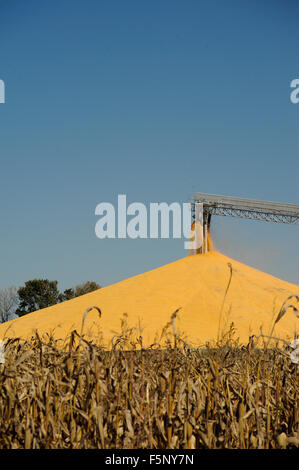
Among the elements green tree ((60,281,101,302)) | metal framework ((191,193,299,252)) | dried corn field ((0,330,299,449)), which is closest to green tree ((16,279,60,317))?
green tree ((60,281,101,302))

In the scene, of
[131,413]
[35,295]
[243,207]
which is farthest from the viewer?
[35,295]

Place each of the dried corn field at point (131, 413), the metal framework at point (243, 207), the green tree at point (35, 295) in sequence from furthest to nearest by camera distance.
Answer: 1. the green tree at point (35, 295)
2. the metal framework at point (243, 207)
3. the dried corn field at point (131, 413)

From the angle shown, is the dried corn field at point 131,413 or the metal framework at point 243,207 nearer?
the dried corn field at point 131,413

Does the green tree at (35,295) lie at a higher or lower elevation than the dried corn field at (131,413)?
higher

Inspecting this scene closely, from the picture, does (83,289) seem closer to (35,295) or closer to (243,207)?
(35,295)

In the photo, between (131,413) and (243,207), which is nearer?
(131,413)

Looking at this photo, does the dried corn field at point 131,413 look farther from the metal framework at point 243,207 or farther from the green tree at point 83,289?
the green tree at point 83,289

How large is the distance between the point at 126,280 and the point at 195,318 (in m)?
13.8

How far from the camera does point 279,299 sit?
158 ft

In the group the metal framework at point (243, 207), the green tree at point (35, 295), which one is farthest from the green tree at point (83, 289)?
the metal framework at point (243, 207)

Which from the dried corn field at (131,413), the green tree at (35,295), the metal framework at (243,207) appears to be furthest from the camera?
the green tree at (35,295)

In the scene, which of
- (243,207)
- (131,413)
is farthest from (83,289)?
(131,413)

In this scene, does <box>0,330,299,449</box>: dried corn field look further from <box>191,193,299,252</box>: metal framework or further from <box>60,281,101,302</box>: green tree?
<box>60,281,101,302</box>: green tree

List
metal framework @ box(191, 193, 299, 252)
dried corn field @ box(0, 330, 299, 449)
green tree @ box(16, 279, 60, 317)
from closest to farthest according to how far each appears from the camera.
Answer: dried corn field @ box(0, 330, 299, 449) → metal framework @ box(191, 193, 299, 252) → green tree @ box(16, 279, 60, 317)
